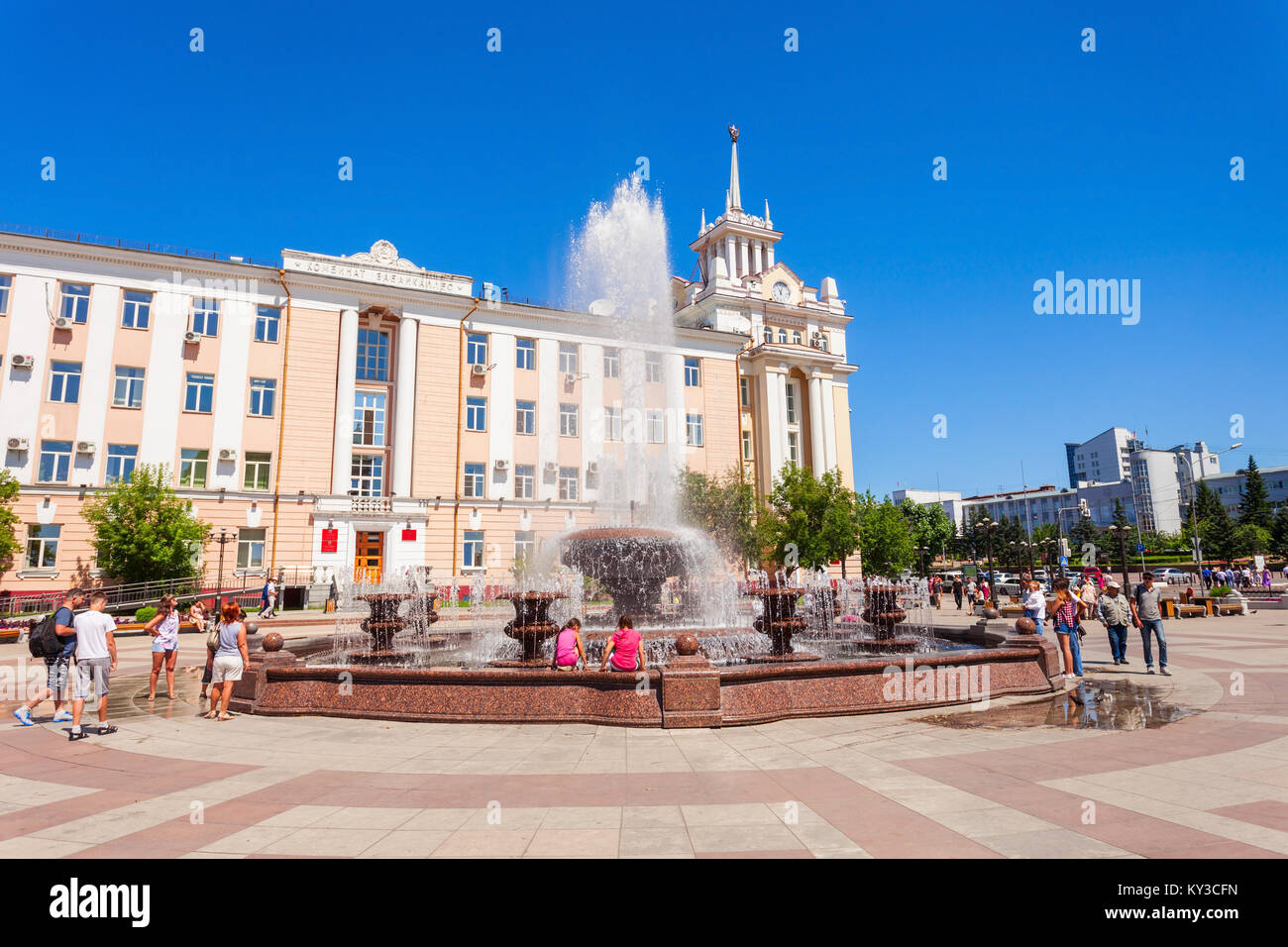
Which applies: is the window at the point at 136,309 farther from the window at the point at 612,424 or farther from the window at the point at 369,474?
the window at the point at 612,424

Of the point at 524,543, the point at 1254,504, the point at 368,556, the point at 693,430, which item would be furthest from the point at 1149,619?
the point at 1254,504

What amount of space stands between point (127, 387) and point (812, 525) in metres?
35.0

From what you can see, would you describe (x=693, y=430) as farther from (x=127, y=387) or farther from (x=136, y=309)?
(x=136, y=309)

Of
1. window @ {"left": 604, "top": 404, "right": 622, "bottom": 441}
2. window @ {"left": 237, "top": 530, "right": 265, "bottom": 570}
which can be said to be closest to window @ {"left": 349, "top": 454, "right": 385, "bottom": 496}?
window @ {"left": 237, "top": 530, "right": 265, "bottom": 570}

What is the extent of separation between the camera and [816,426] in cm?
5028

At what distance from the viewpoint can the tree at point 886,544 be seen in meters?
49.5

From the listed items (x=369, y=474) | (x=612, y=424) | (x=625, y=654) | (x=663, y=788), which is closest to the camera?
(x=663, y=788)

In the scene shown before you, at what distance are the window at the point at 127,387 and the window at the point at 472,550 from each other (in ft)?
51.9

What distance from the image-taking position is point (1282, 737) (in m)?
7.20

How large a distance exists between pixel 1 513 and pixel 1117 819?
36616 millimetres

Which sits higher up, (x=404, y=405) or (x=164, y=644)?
(x=404, y=405)
